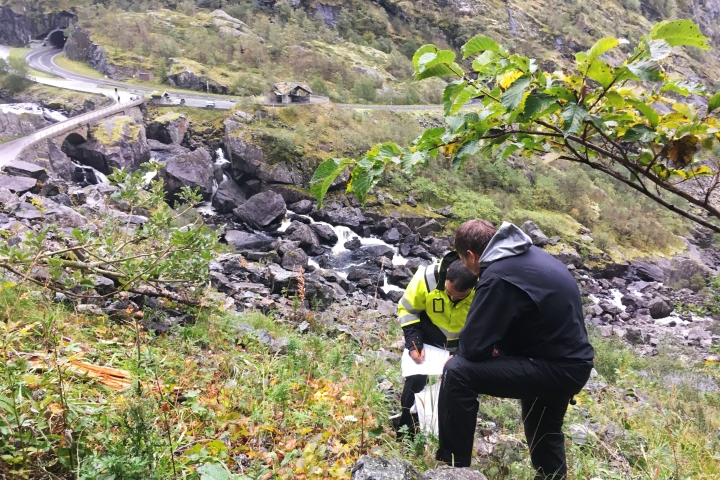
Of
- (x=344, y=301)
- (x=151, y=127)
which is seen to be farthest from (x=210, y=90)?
(x=344, y=301)

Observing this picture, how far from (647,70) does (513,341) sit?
145 cm

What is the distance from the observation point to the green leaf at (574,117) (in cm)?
117

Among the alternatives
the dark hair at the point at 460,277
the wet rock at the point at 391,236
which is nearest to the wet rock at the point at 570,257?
the wet rock at the point at 391,236

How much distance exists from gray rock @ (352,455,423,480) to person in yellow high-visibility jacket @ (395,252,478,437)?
114 centimetres

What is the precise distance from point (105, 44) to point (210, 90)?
496 inches

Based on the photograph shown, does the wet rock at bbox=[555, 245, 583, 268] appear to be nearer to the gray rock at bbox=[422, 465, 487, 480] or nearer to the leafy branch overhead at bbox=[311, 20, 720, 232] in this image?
the gray rock at bbox=[422, 465, 487, 480]

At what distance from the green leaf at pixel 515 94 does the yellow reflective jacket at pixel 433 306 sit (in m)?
2.02

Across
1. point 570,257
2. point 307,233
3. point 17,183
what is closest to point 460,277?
point 17,183

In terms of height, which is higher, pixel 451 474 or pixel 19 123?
pixel 451 474

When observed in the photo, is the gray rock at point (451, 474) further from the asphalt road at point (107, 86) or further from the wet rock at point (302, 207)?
the asphalt road at point (107, 86)

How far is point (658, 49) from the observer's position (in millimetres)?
1125

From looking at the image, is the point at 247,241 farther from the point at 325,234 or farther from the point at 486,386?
the point at 486,386

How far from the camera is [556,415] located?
2314 millimetres

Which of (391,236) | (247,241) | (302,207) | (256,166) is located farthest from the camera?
(256,166)
